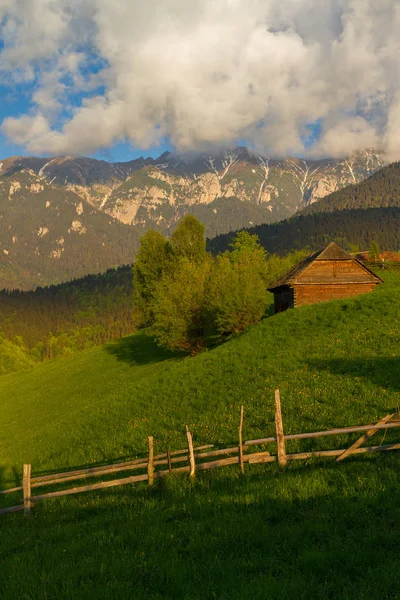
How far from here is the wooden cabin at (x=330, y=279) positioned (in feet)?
165

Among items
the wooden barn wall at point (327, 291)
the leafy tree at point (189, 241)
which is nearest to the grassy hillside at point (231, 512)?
the wooden barn wall at point (327, 291)

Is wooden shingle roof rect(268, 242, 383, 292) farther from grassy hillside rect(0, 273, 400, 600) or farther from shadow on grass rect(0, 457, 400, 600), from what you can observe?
shadow on grass rect(0, 457, 400, 600)

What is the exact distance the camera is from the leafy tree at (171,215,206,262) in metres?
70.9

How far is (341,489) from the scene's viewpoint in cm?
1062

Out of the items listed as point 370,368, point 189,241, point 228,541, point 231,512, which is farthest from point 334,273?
point 228,541

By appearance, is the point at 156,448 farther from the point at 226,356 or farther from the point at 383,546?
the point at 226,356

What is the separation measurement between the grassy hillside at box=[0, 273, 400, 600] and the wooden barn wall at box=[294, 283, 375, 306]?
22088 millimetres

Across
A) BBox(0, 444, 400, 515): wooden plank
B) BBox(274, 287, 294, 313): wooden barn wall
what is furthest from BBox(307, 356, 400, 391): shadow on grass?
BBox(274, 287, 294, 313): wooden barn wall

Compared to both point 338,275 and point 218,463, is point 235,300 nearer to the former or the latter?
point 338,275

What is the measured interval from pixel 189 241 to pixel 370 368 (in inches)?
2019

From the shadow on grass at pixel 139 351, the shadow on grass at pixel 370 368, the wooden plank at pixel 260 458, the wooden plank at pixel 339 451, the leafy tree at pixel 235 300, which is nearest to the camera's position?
the wooden plank at pixel 339 451

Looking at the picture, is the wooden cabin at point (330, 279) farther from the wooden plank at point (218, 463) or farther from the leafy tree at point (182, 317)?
the wooden plank at point (218, 463)

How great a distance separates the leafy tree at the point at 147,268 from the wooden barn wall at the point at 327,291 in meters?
26.7

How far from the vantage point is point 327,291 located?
50.8 m
